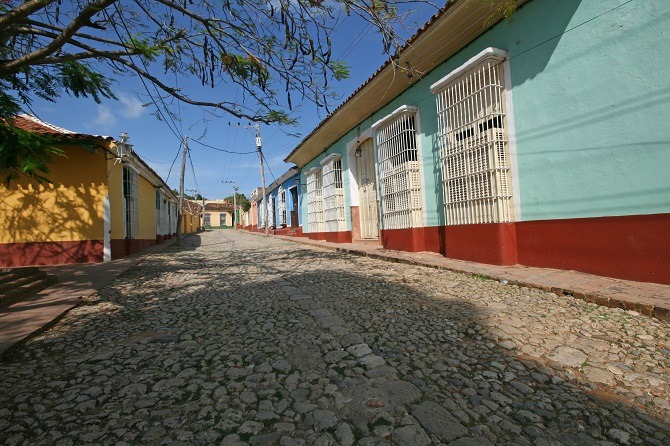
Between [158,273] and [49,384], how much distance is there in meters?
4.37

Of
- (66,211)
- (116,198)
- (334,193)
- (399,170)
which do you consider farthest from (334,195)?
(66,211)

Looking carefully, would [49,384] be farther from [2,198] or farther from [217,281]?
[2,198]

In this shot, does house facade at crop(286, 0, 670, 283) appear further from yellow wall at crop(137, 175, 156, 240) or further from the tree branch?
yellow wall at crop(137, 175, 156, 240)

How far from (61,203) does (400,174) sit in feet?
23.9

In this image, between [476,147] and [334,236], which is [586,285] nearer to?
[476,147]

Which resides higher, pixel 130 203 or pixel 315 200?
pixel 315 200

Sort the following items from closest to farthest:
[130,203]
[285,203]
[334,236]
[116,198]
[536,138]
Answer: [536,138], [116,198], [130,203], [334,236], [285,203]

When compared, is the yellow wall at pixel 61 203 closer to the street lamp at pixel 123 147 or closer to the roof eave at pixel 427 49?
the street lamp at pixel 123 147

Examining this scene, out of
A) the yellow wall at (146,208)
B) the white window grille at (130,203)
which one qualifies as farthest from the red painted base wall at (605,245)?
the yellow wall at (146,208)

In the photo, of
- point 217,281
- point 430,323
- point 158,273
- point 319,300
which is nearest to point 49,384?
point 319,300

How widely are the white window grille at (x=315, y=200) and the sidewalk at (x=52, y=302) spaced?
24.0 feet

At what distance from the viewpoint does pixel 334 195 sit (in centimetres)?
1101

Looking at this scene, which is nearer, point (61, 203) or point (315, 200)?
point (61, 203)

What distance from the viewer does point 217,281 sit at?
5.09 m
